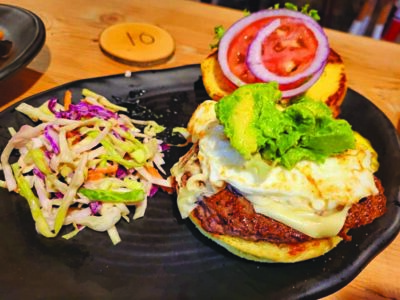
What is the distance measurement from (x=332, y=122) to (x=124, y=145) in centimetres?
97

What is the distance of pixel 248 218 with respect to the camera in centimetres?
176

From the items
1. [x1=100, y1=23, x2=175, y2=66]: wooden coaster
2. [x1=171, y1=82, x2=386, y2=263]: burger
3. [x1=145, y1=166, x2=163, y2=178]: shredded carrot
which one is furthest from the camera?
[x1=100, y1=23, x2=175, y2=66]: wooden coaster

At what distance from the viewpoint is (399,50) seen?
10.9 ft

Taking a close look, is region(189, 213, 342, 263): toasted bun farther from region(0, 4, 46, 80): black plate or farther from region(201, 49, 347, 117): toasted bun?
region(0, 4, 46, 80): black plate

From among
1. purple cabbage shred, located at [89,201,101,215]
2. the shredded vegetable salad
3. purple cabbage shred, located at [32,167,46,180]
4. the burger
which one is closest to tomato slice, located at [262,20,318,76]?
the burger

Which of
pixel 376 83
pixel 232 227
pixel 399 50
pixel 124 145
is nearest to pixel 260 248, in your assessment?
pixel 232 227

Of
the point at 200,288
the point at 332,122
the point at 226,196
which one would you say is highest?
the point at 332,122

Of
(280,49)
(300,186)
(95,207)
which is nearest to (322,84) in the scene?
(280,49)

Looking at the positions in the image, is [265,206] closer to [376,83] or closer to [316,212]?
[316,212]

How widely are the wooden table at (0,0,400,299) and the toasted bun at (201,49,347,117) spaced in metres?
0.51

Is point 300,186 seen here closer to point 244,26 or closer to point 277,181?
point 277,181

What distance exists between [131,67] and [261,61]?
1.01 meters

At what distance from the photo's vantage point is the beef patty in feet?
5.73

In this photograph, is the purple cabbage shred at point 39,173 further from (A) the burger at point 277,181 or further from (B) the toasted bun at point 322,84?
(B) the toasted bun at point 322,84
